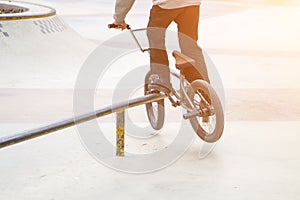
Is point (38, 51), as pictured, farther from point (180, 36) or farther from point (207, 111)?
point (207, 111)

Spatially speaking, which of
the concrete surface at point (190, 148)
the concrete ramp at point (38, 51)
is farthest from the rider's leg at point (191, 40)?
the concrete ramp at point (38, 51)

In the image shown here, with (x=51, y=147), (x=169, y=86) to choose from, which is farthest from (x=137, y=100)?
(x=51, y=147)

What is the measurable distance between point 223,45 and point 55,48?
134 inches

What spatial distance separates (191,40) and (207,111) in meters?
0.64

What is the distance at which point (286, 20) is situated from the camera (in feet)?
47.3

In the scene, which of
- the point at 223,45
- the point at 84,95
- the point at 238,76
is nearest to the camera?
the point at 84,95

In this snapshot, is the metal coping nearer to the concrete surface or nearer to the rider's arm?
the concrete surface

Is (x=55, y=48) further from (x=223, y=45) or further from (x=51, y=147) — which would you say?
(x=51, y=147)

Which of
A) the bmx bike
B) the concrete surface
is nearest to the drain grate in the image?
the concrete surface

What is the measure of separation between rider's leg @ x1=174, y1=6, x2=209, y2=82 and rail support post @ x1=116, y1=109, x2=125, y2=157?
76 centimetres

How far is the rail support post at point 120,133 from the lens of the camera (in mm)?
4090

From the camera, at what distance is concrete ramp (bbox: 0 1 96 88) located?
280 inches

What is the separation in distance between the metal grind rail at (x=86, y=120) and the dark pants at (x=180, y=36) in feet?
1.04

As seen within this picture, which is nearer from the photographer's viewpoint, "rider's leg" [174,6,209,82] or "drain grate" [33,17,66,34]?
"rider's leg" [174,6,209,82]
